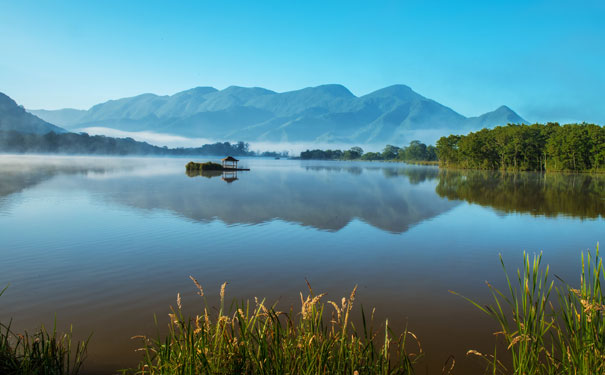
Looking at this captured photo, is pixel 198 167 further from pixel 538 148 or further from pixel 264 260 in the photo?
pixel 538 148

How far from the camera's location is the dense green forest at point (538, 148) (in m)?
77.8

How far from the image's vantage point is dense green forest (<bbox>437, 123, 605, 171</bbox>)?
255 ft

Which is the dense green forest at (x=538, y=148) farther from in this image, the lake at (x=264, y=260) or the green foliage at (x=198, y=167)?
the lake at (x=264, y=260)

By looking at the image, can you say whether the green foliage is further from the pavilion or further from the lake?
the lake

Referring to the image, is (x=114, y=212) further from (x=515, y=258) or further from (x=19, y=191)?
(x=515, y=258)

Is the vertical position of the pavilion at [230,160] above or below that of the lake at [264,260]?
above

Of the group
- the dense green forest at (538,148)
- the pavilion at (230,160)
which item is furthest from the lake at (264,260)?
the dense green forest at (538,148)

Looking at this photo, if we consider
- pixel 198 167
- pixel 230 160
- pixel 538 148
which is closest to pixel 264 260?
pixel 230 160

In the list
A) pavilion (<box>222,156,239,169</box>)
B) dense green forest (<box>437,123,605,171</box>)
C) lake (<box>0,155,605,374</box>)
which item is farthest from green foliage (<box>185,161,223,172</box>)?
dense green forest (<box>437,123,605,171</box>)

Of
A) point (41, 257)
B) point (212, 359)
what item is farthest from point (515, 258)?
point (41, 257)

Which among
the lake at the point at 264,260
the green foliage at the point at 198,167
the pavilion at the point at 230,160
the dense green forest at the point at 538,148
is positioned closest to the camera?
the lake at the point at 264,260

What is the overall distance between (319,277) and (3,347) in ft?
21.0

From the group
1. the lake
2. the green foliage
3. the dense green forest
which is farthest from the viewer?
the dense green forest

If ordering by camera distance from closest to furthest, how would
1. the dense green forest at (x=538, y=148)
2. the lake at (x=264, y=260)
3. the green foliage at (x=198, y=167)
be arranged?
the lake at (x=264, y=260), the green foliage at (x=198, y=167), the dense green forest at (x=538, y=148)
